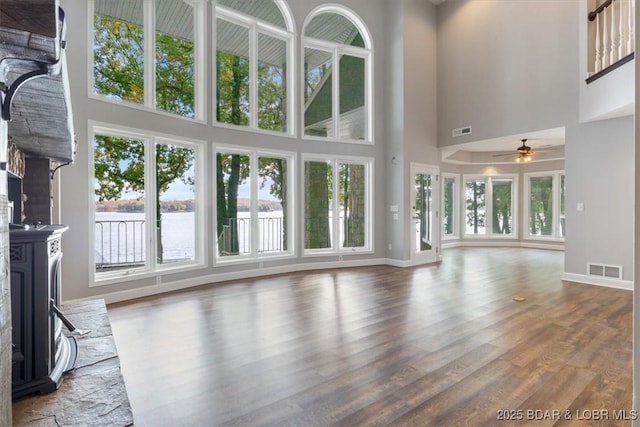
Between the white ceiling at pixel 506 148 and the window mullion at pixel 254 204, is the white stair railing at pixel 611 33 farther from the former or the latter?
the window mullion at pixel 254 204

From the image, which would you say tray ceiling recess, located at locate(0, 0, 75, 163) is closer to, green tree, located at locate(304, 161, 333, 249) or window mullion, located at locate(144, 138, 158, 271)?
window mullion, located at locate(144, 138, 158, 271)

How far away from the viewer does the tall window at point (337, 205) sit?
698cm

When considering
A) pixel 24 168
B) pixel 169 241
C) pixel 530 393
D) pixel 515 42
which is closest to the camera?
pixel 530 393

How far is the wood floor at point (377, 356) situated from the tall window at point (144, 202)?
0.74 m

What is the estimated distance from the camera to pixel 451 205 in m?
11.0

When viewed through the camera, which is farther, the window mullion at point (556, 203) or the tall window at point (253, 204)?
the window mullion at point (556, 203)

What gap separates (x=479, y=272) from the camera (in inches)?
257

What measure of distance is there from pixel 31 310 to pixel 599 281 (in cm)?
695

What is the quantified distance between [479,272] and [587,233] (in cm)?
181

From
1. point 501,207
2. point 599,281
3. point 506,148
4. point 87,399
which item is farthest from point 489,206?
point 87,399

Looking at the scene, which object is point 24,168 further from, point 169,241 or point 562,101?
point 562,101

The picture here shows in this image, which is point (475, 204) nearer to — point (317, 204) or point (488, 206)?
point (488, 206)

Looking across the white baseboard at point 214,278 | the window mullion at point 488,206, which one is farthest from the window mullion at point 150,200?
the window mullion at point 488,206

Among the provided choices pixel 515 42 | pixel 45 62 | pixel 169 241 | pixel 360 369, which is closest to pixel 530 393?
pixel 360 369
